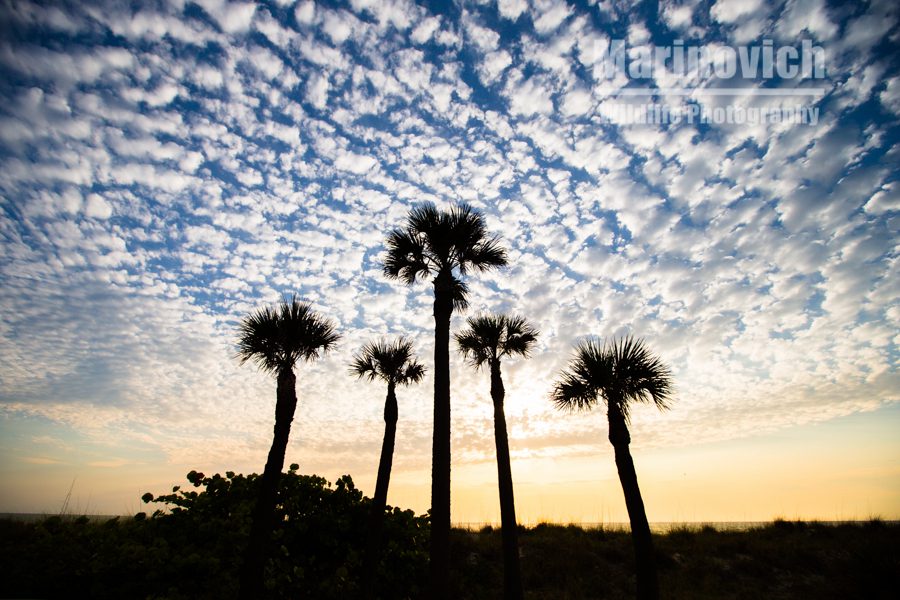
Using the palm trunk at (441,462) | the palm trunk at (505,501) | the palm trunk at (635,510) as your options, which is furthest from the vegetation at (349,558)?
the palm trunk at (635,510)

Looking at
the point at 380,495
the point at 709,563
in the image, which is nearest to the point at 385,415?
the point at 380,495

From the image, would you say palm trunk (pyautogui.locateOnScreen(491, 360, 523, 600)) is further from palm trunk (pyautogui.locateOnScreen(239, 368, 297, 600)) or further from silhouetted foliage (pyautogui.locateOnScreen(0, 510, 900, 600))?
palm trunk (pyautogui.locateOnScreen(239, 368, 297, 600))

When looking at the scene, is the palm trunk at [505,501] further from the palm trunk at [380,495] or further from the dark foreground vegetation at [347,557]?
the palm trunk at [380,495]

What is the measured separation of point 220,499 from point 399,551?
22.7 feet

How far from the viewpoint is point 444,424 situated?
1193 centimetres

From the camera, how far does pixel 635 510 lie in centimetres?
1377

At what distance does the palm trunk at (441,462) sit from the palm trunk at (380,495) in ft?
14.3

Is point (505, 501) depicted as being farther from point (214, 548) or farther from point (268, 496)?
point (214, 548)

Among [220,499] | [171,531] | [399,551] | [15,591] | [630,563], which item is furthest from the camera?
[630,563]

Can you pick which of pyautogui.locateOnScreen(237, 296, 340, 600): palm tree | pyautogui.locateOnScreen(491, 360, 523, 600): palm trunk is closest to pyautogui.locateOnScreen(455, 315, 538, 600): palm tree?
pyautogui.locateOnScreen(491, 360, 523, 600): palm trunk

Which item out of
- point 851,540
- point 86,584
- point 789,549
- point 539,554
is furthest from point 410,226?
point 851,540

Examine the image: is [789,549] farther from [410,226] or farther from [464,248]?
[410,226]

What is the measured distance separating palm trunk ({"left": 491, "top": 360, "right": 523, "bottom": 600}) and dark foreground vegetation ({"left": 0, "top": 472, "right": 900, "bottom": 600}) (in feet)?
10.6

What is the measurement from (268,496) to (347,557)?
4938 mm
